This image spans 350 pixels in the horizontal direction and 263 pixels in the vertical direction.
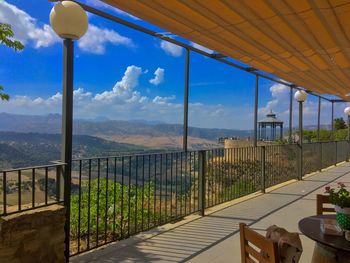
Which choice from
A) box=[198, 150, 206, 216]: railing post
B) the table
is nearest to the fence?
box=[198, 150, 206, 216]: railing post

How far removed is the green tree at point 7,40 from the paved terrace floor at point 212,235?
1.70 m

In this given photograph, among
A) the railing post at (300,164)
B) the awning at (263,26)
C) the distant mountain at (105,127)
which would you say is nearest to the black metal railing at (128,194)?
the distant mountain at (105,127)

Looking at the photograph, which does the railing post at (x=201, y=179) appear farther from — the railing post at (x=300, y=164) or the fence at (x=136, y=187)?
the railing post at (x=300, y=164)

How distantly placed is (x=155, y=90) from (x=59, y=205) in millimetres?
23780

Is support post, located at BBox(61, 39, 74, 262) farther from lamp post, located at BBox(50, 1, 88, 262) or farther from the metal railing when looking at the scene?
the metal railing

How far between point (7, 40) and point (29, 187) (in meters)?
1.44

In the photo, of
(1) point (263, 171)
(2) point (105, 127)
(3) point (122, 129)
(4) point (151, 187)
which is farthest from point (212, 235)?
(2) point (105, 127)

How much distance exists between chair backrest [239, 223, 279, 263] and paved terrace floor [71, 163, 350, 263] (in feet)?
4.75

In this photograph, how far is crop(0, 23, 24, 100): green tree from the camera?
10.8 ft

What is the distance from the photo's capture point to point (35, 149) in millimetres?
4102

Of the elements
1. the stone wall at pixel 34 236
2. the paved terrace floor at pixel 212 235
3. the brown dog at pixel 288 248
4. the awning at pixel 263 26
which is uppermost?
the awning at pixel 263 26

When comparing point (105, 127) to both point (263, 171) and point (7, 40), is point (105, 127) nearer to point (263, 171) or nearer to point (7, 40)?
point (263, 171)

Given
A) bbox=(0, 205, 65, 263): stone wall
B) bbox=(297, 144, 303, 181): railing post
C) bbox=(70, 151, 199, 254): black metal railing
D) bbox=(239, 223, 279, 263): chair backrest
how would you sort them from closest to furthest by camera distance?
bbox=(239, 223, 279, 263): chair backrest < bbox=(0, 205, 65, 263): stone wall < bbox=(70, 151, 199, 254): black metal railing < bbox=(297, 144, 303, 181): railing post

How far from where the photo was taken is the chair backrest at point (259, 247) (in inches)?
68.2
